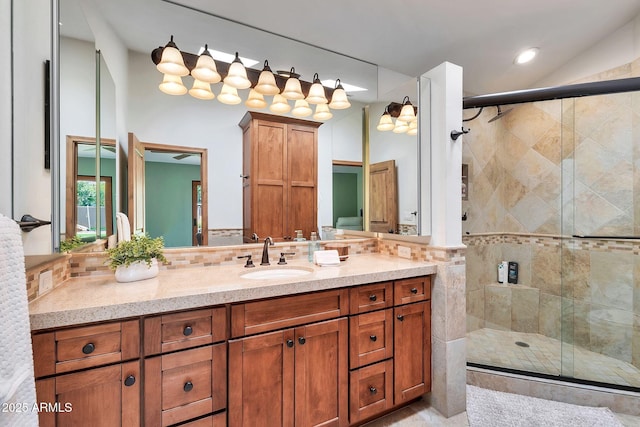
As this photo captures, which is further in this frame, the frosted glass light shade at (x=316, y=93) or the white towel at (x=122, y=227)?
the frosted glass light shade at (x=316, y=93)

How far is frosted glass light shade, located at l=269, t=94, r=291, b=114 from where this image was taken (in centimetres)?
198

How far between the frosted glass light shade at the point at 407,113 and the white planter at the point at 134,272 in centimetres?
184

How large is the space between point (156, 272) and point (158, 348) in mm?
476

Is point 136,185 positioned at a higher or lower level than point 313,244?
higher

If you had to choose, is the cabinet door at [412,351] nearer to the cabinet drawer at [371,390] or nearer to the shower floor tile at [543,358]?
the cabinet drawer at [371,390]

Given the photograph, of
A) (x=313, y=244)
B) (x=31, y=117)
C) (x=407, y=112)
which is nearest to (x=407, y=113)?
(x=407, y=112)

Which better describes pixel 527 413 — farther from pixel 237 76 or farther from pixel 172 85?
pixel 172 85

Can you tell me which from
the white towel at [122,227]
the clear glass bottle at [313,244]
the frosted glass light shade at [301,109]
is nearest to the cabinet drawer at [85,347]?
the white towel at [122,227]

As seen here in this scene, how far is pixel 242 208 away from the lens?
1842mm

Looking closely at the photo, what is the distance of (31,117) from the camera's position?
1062mm

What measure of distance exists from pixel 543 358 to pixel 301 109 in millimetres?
2719

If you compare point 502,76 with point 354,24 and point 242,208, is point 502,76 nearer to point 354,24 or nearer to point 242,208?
point 354,24

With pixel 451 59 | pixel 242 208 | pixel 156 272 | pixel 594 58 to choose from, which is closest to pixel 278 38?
pixel 242 208

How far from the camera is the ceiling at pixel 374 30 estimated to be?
67.4 inches
